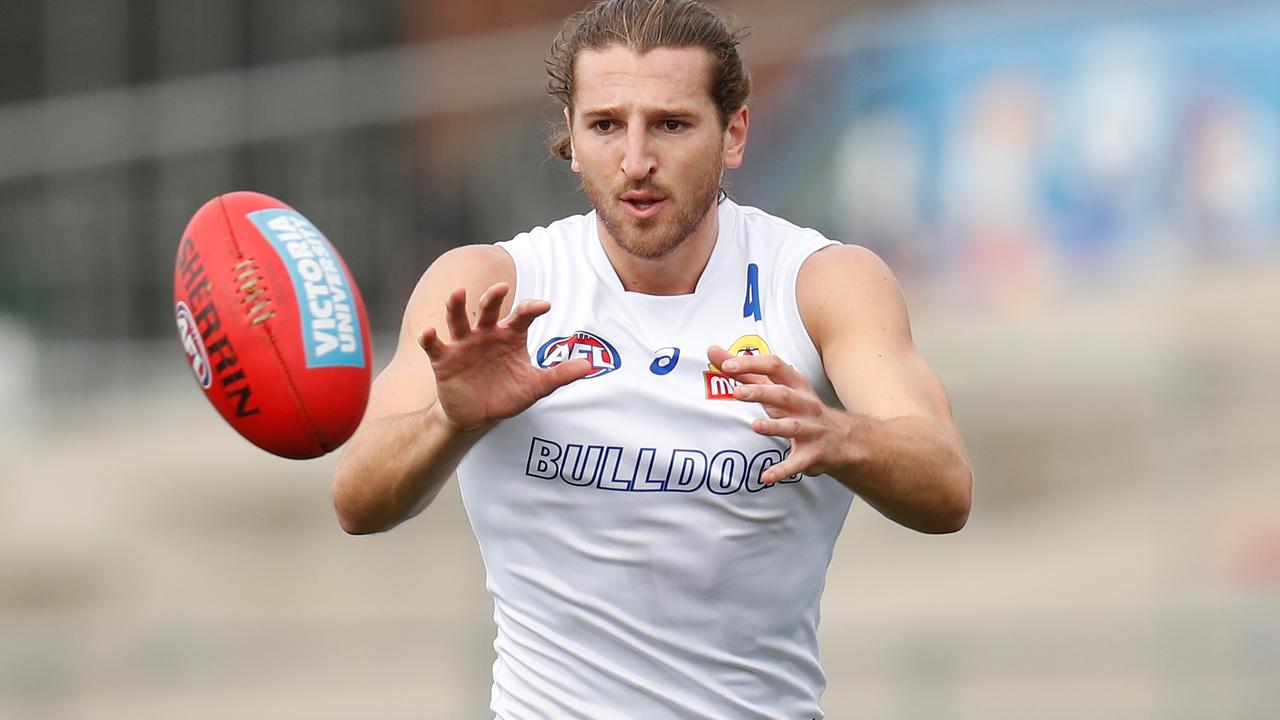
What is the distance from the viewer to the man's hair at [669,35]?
201 inches

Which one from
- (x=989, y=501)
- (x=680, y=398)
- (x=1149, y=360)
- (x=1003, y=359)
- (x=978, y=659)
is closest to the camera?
(x=680, y=398)

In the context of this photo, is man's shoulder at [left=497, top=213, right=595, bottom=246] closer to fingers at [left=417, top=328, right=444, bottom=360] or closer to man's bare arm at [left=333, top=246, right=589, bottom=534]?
man's bare arm at [left=333, top=246, right=589, bottom=534]

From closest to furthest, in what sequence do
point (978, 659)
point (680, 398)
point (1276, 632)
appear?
point (680, 398) → point (1276, 632) → point (978, 659)

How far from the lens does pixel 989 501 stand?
13.5m


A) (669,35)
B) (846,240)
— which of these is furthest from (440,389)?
(846,240)

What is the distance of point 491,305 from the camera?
4484 mm

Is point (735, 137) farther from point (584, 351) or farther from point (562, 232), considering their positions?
point (584, 351)

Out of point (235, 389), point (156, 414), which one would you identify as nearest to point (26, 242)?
point (156, 414)

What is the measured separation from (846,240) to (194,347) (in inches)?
312

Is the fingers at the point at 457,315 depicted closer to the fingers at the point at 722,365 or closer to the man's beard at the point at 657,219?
the fingers at the point at 722,365

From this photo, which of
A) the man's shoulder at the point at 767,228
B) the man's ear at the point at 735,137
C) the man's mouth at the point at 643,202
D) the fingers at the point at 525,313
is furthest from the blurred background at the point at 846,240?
the fingers at the point at 525,313

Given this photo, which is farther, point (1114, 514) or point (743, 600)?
point (1114, 514)

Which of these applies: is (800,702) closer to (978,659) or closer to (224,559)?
(978,659)

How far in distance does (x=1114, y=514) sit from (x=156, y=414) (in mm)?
6514
